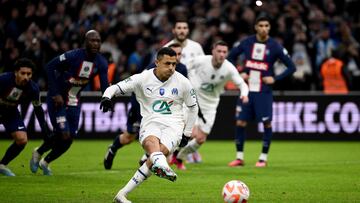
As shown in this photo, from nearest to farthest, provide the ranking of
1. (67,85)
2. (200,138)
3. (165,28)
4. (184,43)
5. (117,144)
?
(67,85) < (117,144) < (200,138) < (184,43) < (165,28)

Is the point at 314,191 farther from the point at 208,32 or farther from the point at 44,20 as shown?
the point at 44,20

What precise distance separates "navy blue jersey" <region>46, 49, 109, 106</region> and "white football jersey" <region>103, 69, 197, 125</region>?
2363mm

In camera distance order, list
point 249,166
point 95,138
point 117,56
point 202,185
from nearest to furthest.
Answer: point 202,185, point 249,166, point 95,138, point 117,56

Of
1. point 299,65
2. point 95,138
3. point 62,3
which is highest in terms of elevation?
point 62,3

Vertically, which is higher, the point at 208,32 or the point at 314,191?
the point at 208,32

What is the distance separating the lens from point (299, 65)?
871 inches

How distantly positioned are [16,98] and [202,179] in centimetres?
321

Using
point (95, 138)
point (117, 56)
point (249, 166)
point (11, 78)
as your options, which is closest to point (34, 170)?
point (11, 78)

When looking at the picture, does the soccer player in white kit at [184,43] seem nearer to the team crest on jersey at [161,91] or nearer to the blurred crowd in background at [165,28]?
the team crest on jersey at [161,91]

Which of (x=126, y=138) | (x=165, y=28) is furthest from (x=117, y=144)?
(x=165, y=28)

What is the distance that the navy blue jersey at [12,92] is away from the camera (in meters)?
12.7

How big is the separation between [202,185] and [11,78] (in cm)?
350

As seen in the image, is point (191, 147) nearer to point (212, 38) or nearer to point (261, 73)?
point (261, 73)

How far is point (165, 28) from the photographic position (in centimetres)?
2341
